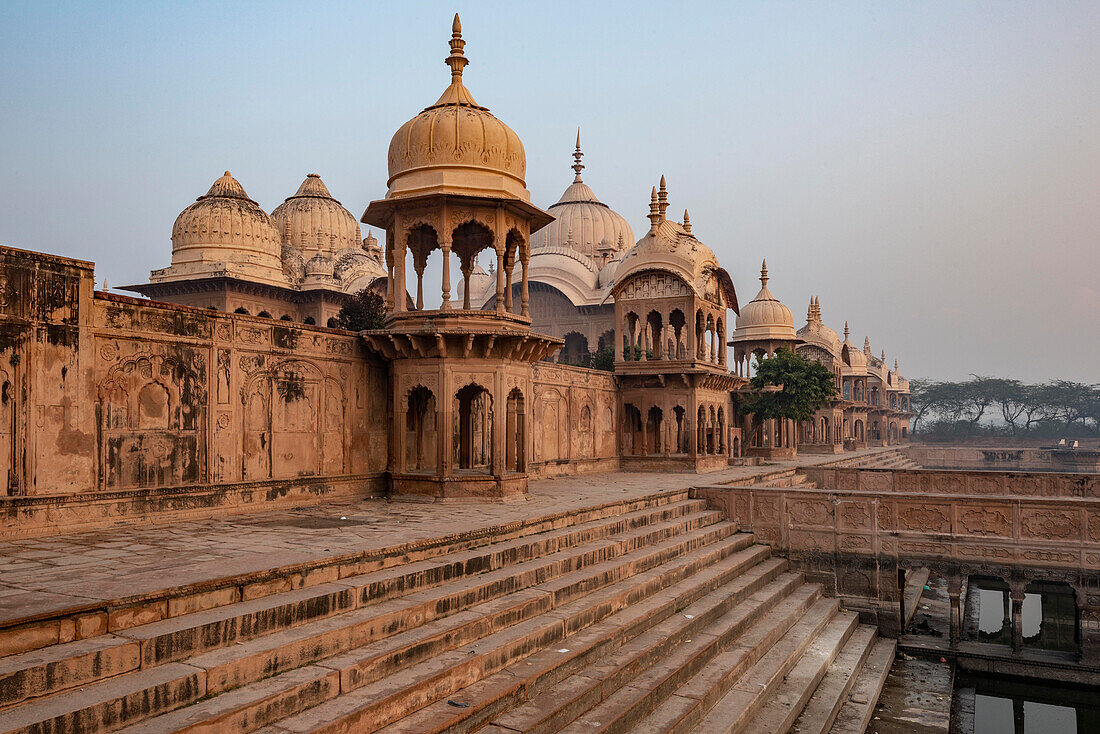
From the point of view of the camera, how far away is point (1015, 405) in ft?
271

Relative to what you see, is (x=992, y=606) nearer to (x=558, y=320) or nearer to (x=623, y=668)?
(x=623, y=668)

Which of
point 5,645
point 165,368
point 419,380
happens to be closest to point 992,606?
point 419,380

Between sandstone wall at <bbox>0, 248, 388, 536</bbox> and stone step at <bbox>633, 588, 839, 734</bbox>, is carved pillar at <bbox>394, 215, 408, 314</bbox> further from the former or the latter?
stone step at <bbox>633, 588, 839, 734</bbox>

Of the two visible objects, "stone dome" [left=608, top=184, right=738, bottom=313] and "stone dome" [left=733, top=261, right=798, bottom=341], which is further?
"stone dome" [left=733, top=261, right=798, bottom=341]

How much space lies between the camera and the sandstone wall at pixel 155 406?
769cm

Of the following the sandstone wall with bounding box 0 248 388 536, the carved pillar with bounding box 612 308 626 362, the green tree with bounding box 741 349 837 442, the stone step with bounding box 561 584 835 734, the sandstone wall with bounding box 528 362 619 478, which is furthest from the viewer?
the green tree with bounding box 741 349 837 442

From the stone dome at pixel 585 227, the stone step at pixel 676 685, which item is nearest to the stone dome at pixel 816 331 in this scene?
the stone dome at pixel 585 227

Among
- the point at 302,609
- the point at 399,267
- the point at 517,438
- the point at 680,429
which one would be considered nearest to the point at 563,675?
the point at 302,609

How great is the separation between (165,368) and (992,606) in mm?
18580

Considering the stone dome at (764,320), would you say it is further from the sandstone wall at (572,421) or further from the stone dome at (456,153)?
the stone dome at (456,153)

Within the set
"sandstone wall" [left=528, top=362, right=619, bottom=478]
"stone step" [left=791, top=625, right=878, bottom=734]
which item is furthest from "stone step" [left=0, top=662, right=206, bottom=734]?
"sandstone wall" [left=528, top=362, right=619, bottom=478]

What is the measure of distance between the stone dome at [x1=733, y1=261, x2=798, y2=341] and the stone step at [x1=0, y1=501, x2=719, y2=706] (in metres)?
25.4

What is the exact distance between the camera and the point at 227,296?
83.3ft

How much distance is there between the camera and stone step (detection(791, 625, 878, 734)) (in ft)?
24.5
